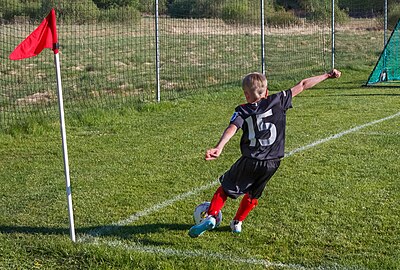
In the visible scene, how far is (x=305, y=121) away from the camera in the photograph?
11539 millimetres

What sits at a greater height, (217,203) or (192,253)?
(217,203)

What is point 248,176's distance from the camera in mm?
5742

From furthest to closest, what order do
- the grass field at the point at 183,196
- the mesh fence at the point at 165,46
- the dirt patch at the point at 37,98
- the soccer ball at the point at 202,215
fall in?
1. the mesh fence at the point at 165,46
2. the dirt patch at the point at 37,98
3. the soccer ball at the point at 202,215
4. the grass field at the point at 183,196

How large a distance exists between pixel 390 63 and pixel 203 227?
13.4 m

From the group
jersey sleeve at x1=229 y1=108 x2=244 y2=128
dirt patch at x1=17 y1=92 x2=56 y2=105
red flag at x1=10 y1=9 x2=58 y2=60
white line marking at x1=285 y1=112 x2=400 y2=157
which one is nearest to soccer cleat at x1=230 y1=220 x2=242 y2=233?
jersey sleeve at x1=229 y1=108 x2=244 y2=128

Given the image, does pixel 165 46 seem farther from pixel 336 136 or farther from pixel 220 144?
pixel 220 144

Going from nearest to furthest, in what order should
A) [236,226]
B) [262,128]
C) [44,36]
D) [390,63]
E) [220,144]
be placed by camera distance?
[220,144] → [44,36] → [262,128] → [236,226] → [390,63]

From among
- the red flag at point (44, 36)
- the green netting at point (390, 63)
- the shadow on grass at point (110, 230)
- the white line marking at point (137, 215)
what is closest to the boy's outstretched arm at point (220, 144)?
the shadow on grass at point (110, 230)

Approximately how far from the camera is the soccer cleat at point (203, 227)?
18.2 ft

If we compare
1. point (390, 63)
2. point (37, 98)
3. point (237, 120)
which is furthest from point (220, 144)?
point (390, 63)

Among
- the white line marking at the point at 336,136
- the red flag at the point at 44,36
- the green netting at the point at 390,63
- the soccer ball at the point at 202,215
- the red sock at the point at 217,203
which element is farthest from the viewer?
the green netting at the point at 390,63

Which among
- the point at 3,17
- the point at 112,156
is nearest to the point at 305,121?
the point at 112,156

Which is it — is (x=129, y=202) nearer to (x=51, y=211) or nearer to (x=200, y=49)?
(x=51, y=211)

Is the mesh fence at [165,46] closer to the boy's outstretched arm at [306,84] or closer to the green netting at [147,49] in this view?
the green netting at [147,49]
